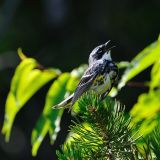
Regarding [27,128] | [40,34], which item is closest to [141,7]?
[40,34]

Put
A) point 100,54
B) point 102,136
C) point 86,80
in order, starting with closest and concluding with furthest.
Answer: point 102,136 → point 86,80 → point 100,54

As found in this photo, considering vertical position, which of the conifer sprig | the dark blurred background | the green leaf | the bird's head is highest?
the conifer sprig

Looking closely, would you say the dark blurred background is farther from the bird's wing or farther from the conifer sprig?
the conifer sprig

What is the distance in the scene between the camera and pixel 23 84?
338cm

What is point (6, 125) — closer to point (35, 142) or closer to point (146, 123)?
point (35, 142)

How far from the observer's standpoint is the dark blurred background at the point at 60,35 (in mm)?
11711

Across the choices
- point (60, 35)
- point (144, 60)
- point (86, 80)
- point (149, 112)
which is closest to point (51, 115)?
point (86, 80)

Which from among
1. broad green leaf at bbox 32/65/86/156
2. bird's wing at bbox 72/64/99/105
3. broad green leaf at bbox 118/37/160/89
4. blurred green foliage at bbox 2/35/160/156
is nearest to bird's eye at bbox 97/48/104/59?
bird's wing at bbox 72/64/99/105

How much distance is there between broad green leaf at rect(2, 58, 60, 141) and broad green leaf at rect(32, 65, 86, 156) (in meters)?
0.08

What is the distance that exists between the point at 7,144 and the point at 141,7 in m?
3.73

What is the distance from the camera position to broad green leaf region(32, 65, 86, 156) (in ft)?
10.8

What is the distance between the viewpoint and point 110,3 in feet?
42.4

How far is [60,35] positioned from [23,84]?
9930 mm

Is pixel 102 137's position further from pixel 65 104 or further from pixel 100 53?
pixel 100 53
